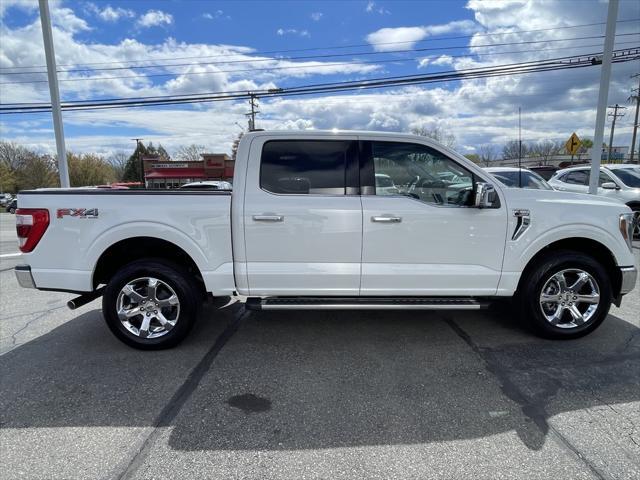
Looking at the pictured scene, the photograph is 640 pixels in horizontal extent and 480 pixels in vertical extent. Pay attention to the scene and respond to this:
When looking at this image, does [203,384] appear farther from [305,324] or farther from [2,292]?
[2,292]

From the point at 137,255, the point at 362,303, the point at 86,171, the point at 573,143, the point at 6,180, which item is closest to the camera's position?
the point at 362,303

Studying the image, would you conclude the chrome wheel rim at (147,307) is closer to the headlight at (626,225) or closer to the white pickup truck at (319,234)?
the white pickup truck at (319,234)

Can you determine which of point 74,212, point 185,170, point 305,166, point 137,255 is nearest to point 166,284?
point 137,255

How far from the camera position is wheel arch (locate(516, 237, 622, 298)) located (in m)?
4.03

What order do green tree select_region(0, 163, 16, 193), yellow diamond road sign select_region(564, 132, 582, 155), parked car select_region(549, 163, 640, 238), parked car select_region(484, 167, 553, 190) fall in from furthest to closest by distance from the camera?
1. green tree select_region(0, 163, 16, 193)
2. yellow diamond road sign select_region(564, 132, 582, 155)
3. parked car select_region(549, 163, 640, 238)
4. parked car select_region(484, 167, 553, 190)

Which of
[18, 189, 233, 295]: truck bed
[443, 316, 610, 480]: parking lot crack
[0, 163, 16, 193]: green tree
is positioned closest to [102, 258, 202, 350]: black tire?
[18, 189, 233, 295]: truck bed

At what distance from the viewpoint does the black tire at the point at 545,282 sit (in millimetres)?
3954

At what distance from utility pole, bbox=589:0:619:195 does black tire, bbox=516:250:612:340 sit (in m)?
6.66

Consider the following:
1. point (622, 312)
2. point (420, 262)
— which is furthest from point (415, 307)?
point (622, 312)

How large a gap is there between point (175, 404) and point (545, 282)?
3.49m

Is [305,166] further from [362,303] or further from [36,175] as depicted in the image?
[36,175]

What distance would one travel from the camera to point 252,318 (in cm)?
483

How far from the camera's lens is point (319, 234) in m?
3.73

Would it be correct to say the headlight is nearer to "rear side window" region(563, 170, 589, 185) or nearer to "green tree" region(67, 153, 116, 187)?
"rear side window" region(563, 170, 589, 185)
